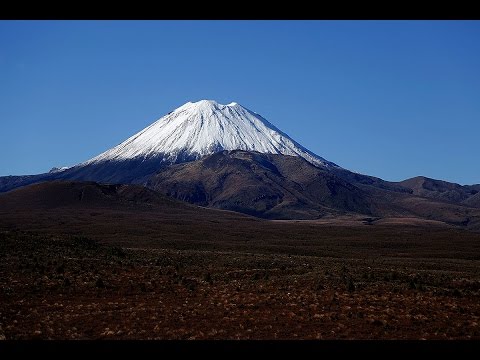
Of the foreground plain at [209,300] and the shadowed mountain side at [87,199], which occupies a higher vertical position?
the shadowed mountain side at [87,199]

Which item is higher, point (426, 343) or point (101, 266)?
point (426, 343)

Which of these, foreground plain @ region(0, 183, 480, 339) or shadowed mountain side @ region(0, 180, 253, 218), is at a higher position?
shadowed mountain side @ region(0, 180, 253, 218)

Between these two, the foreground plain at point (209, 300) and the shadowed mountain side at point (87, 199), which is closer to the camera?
the foreground plain at point (209, 300)

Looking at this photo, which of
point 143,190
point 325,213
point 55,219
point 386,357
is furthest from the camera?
point 325,213

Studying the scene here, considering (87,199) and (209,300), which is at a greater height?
(87,199)

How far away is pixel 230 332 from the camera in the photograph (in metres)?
13.2

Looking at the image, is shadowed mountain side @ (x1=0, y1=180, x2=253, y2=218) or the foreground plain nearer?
the foreground plain

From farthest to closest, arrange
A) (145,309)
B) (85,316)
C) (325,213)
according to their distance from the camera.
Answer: (325,213) < (145,309) < (85,316)

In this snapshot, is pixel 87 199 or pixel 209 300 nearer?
pixel 209 300

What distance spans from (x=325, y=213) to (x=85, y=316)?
174 m
